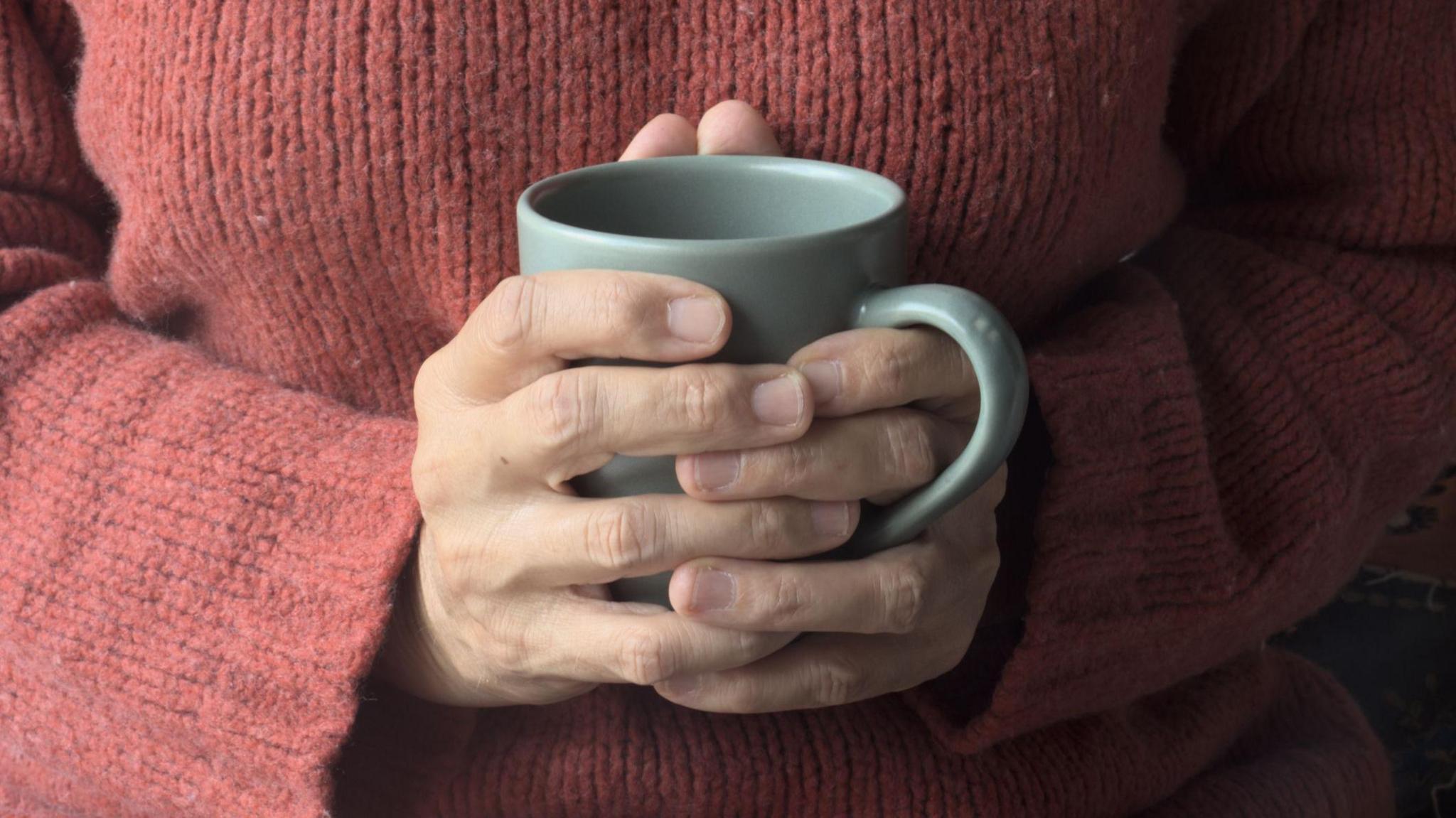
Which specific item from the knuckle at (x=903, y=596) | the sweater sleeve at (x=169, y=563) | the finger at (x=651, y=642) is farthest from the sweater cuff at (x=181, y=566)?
the knuckle at (x=903, y=596)

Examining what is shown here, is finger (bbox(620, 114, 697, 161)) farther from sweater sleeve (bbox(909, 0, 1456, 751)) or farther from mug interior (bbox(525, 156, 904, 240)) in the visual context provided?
sweater sleeve (bbox(909, 0, 1456, 751))

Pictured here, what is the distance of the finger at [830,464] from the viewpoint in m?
0.43

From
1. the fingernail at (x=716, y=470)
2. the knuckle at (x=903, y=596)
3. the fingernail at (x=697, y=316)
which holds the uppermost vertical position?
the fingernail at (x=697, y=316)

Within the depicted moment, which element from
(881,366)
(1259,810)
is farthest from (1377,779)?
(881,366)

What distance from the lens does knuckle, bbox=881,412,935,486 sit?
1.44ft

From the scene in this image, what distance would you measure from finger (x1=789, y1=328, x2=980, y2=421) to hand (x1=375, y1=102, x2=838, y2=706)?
1 cm

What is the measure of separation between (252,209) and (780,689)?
369mm

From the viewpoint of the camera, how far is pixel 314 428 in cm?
63

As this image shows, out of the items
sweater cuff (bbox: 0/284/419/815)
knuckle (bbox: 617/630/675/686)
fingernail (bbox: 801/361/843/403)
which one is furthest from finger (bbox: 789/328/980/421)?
sweater cuff (bbox: 0/284/419/815)

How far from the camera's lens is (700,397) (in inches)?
16.0

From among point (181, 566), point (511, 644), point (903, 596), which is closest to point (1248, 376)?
point (903, 596)

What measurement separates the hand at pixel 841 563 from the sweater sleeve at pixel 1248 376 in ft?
0.47

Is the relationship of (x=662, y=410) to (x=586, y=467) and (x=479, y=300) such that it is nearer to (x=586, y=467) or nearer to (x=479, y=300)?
(x=586, y=467)

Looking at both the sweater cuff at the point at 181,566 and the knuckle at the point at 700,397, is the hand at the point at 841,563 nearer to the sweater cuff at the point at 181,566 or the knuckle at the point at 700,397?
the knuckle at the point at 700,397
